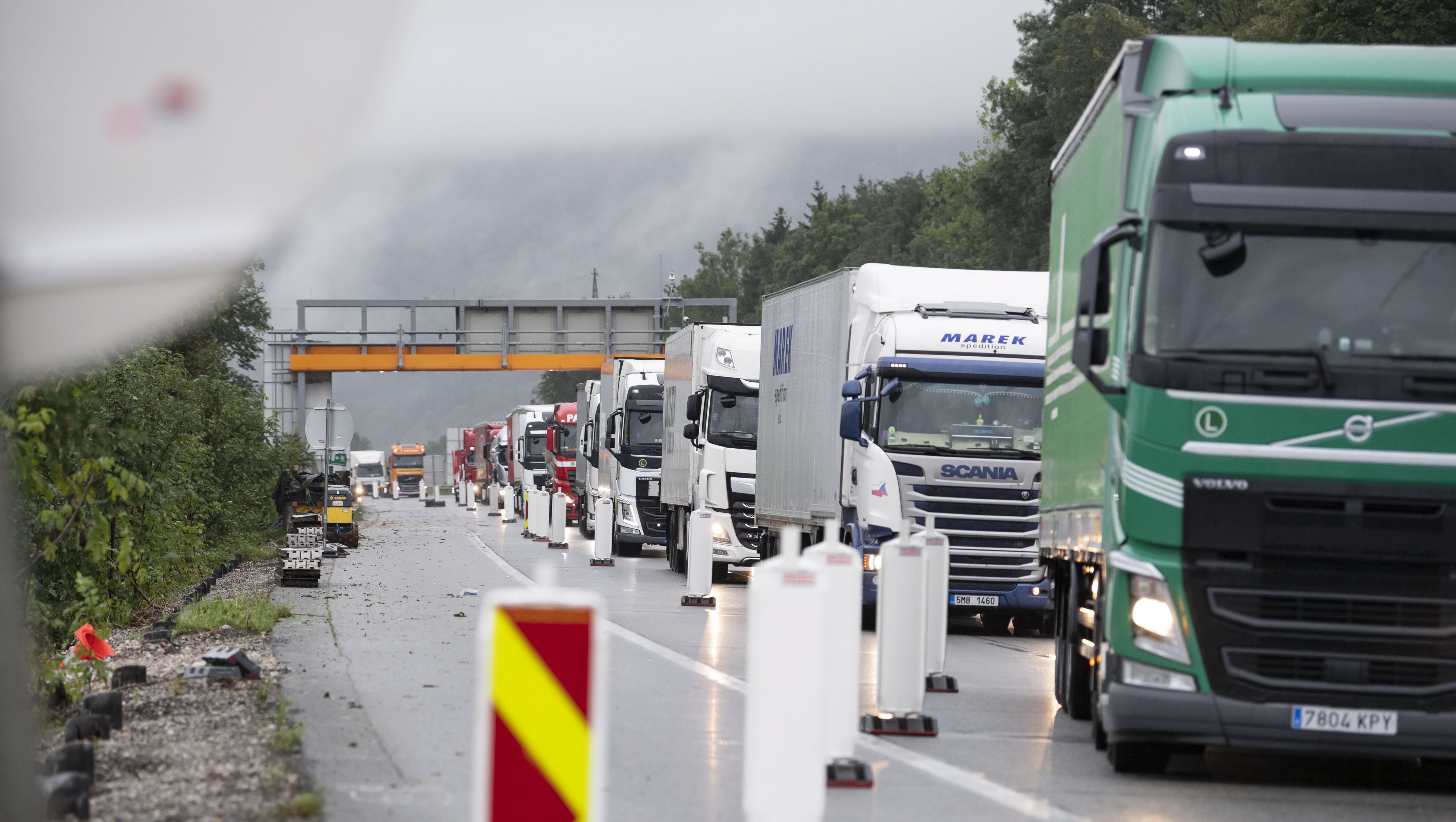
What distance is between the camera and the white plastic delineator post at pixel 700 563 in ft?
71.2

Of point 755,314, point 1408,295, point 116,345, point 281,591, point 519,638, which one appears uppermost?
point 755,314

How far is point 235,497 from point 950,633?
1614cm

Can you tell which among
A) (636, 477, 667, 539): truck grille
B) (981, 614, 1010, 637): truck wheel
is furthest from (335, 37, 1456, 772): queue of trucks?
(636, 477, 667, 539): truck grille

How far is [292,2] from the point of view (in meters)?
4.09

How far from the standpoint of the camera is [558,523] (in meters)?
39.6

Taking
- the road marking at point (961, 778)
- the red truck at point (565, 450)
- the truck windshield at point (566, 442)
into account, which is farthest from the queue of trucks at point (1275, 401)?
the truck windshield at point (566, 442)

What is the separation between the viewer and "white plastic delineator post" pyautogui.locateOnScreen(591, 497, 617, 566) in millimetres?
31828

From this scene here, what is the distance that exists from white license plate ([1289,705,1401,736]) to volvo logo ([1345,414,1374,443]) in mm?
1277

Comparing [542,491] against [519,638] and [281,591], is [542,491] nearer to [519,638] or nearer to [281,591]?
[281,591]

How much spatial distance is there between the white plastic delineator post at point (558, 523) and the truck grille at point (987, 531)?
69.5 ft

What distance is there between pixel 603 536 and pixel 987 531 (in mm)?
14602

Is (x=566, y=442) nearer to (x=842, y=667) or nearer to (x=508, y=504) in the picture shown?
(x=508, y=504)

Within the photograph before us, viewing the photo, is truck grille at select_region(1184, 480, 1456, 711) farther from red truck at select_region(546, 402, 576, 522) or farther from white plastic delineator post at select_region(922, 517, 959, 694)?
red truck at select_region(546, 402, 576, 522)

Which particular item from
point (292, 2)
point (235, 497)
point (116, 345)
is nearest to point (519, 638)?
point (116, 345)
